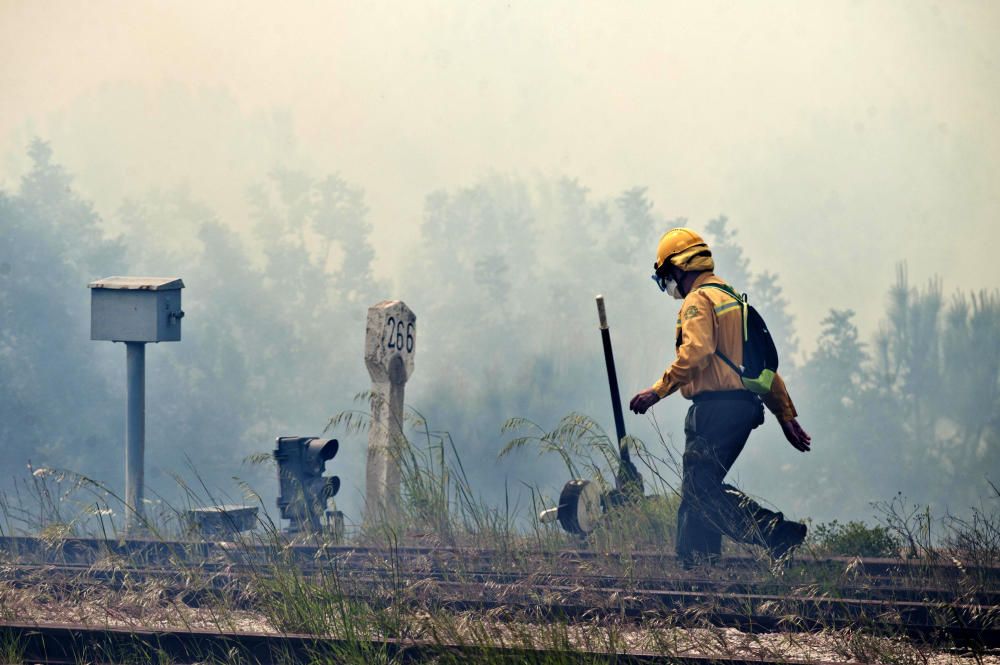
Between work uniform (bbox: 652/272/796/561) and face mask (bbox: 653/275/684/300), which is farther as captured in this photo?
face mask (bbox: 653/275/684/300)

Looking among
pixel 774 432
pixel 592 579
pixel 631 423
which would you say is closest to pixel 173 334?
pixel 592 579

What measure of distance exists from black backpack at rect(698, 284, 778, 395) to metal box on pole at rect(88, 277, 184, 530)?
5271 millimetres

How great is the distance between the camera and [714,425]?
703 cm

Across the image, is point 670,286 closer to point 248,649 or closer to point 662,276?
point 662,276

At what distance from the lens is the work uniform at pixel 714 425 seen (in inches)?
276

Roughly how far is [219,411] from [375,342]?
2139cm

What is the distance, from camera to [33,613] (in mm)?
6578

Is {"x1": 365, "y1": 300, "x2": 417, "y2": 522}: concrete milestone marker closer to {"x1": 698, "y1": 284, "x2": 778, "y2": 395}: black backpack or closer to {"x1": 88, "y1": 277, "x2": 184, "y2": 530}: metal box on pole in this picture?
{"x1": 88, "y1": 277, "x2": 184, "y2": 530}: metal box on pole

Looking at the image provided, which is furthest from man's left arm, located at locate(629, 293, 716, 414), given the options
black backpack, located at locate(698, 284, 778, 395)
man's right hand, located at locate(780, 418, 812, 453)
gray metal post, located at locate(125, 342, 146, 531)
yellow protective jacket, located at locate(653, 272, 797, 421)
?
gray metal post, located at locate(125, 342, 146, 531)

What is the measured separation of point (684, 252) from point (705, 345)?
0.65 meters

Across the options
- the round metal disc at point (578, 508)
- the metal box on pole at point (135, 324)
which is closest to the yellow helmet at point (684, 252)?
the round metal disc at point (578, 508)

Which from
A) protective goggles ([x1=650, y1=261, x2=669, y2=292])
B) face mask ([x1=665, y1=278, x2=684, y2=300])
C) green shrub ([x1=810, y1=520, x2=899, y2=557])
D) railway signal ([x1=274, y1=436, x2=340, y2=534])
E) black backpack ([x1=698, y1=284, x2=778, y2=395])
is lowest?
green shrub ([x1=810, y1=520, x2=899, y2=557])

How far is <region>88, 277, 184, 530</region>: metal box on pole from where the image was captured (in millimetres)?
10477

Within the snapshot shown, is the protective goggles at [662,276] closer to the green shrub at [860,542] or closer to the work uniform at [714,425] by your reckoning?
the work uniform at [714,425]
